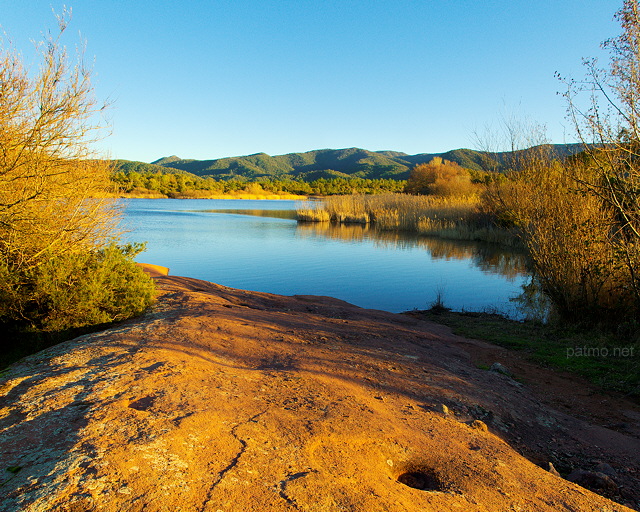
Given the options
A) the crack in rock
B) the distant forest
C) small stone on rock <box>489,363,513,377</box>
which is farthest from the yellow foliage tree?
the crack in rock

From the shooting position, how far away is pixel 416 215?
95.7 ft

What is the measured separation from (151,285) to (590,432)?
617cm

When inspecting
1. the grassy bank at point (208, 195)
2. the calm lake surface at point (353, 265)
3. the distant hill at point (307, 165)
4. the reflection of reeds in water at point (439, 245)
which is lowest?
the calm lake surface at point (353, 265)

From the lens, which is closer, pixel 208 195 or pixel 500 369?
pixel 500 369

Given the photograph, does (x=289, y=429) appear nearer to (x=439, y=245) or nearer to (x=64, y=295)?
(x=64, y=295)

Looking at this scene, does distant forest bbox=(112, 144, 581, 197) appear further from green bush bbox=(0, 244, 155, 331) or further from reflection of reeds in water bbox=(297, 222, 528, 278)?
green bush bbox=(0, 244, 155, 331)

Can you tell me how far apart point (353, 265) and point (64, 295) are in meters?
11.6

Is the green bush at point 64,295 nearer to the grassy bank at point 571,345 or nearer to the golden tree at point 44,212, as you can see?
the golden tree at point 44,212

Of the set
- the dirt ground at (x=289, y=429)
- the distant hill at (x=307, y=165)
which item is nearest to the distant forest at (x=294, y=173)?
the distant hill at (x=307, y=165)

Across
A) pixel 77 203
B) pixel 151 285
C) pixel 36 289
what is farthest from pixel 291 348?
pixel 77 203

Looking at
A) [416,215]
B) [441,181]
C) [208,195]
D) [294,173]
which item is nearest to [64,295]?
[416,215]

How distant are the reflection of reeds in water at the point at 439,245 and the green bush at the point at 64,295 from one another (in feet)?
42.3

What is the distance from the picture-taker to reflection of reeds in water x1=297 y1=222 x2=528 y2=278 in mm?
17141

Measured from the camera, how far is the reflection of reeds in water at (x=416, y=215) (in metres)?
24.7
